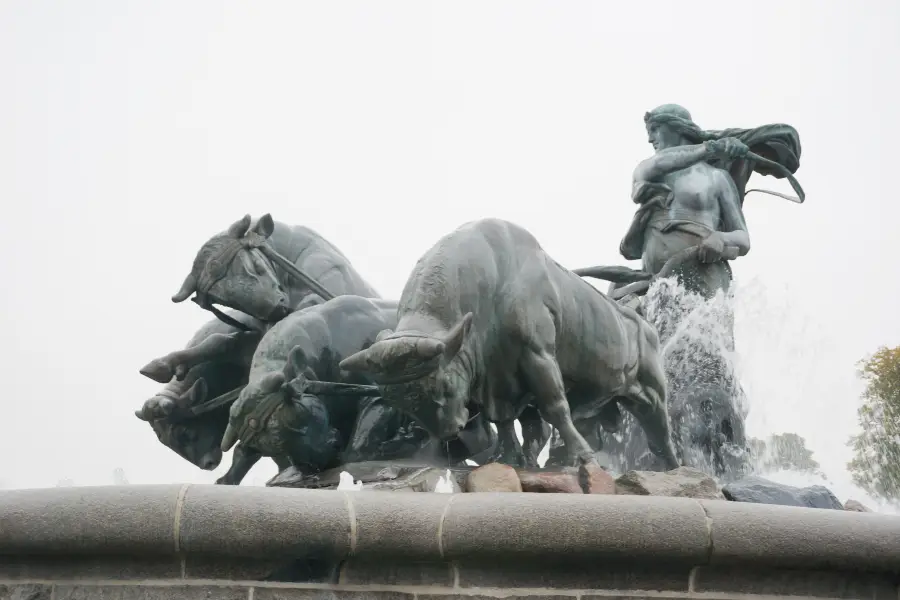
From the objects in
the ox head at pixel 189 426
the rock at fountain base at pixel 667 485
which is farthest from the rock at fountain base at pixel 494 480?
the ox head at pixel 189 426

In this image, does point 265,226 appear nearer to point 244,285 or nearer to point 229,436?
point 244,285

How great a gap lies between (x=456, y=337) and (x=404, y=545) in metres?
1.32

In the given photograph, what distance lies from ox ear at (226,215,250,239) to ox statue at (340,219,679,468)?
1.64 m

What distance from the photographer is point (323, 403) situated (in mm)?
6777

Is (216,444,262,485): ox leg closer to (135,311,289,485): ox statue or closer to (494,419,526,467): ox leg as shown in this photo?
(135,311,289,485): ox statue

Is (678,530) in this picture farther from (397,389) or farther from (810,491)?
(810,491)

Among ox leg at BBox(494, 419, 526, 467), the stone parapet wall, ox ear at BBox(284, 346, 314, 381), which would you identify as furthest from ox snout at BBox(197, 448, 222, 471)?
the stone parapet wall

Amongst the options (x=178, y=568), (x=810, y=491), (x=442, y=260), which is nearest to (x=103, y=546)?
(x=178, y=568)

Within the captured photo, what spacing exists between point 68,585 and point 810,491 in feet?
13.6

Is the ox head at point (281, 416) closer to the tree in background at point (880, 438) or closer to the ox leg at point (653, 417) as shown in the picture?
the ox leg at point (653, 417)

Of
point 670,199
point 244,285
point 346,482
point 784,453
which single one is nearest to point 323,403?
point 346,482

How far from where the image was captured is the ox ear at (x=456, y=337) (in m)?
5.86

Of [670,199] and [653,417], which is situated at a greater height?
[670,199]

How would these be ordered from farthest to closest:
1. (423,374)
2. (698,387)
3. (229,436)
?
(698,387) → (229,436) → (423,374)
